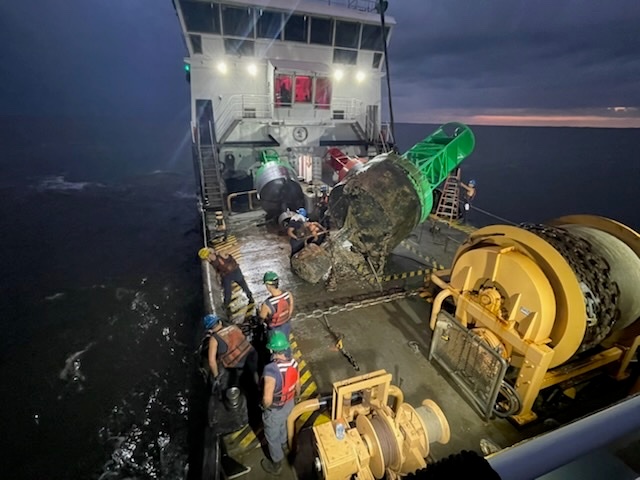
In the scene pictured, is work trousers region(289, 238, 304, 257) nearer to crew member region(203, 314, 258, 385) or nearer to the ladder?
crew member region(203, 314, 258, 385)

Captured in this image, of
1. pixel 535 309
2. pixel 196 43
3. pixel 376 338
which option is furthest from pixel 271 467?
pixel 196 43

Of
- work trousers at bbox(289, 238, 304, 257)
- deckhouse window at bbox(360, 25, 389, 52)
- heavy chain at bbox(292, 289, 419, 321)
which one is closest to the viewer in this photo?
heavy chain at bbox(292, 289, 419, 321)

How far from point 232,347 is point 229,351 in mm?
66

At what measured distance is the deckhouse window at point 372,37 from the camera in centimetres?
1672

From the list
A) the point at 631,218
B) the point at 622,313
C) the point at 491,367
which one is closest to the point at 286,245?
the point at 491,367

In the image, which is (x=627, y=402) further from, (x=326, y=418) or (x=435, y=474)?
(x=326, y=418)

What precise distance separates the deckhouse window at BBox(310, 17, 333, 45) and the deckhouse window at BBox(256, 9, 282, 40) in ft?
5.70

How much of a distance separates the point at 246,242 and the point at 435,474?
34.0ft

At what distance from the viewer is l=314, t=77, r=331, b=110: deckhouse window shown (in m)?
15.7

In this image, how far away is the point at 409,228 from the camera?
7.62 metres

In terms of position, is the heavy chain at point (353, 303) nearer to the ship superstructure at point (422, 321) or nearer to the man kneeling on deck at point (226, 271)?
the ship superstructure at point (422, 321)

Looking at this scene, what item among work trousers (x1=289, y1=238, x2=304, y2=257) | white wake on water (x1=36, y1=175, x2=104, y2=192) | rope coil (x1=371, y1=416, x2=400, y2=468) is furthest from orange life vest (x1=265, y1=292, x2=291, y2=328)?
white wake on water (x1=36, y1=175, x2=104, y2=192)

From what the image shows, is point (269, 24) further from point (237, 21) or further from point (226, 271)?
point (226, 271)

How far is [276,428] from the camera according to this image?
12.7 ft
